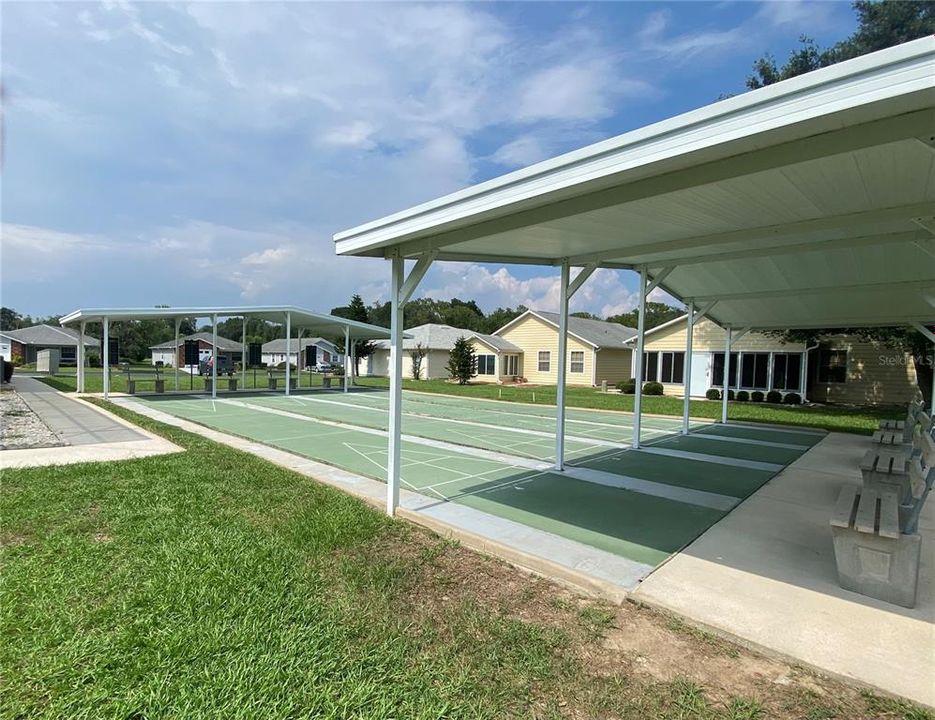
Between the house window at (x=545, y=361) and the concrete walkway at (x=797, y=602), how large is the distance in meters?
25.3

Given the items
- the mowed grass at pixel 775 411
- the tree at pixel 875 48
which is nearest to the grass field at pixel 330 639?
the mowed grass at pixel 775 411

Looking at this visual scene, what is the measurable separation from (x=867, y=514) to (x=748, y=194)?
2595 millimetres

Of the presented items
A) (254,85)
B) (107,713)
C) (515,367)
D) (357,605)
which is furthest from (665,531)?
(515,367)

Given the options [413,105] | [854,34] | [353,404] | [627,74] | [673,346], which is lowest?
[353,404]

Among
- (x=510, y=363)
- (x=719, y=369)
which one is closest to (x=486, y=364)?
(x=510, y=363)

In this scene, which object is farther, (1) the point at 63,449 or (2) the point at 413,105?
(2) the point at 413,105

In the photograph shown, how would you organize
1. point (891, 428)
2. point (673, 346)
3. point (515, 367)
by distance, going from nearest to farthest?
point (891, 428) < point (673, 346) < point (515, 367)

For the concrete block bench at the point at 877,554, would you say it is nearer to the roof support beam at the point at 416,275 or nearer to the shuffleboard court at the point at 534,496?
the shuffleboard court at the point at 534,496

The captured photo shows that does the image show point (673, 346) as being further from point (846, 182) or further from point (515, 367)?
point (846, 182)

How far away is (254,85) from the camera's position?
32.9 feet

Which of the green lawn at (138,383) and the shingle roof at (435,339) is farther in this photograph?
the shingle roof at (435,339)

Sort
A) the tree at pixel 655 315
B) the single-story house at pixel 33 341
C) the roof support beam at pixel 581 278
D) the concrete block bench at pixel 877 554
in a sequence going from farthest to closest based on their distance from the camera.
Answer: the tree at pixel 655 315 → the single-story house at pixel 33 341 → the roof support beam at pixel 581 278 → the concrete block bench at pixel 877 554

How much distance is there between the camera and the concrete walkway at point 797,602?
2797mm

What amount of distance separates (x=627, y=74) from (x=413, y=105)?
4.65m
